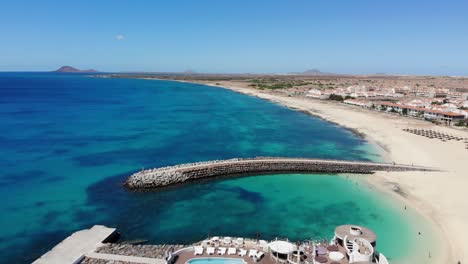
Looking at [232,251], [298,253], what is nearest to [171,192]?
[232,251]

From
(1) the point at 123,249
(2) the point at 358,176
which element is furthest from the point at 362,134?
(1) the point at 123,249

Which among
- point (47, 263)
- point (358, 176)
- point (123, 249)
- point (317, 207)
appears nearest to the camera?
point (47, 263)

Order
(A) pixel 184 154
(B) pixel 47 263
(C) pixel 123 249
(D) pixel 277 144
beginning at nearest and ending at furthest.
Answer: (B) pixel 47 263 < (C) pixel 123 249 < (A) pixel 184 154 < (D) pixel 277 144

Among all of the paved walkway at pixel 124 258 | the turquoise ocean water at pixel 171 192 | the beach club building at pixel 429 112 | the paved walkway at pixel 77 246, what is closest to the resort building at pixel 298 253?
the paved walkway at pixel 124 258

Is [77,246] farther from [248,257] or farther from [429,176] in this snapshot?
[429,176]

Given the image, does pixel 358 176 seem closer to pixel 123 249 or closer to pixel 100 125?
pixel 123 249

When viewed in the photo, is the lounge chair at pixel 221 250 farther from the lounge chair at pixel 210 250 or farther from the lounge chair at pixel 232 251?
the lounge chair at pixel 210 250
